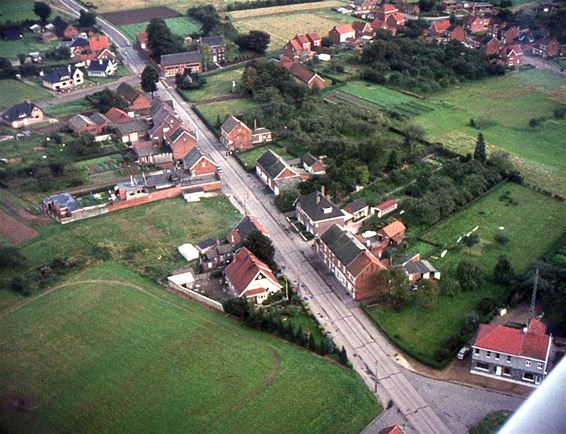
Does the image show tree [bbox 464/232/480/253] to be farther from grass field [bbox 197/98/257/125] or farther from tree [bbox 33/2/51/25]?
tree [bbox 33/2/51/25]

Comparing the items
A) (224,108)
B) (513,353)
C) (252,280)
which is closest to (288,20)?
(224,108)

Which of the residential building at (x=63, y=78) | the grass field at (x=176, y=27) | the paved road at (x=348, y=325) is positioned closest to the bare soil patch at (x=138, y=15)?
the grass field at (x=176, y=27)

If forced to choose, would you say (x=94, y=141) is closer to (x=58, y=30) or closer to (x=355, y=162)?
(x=355, y=162)

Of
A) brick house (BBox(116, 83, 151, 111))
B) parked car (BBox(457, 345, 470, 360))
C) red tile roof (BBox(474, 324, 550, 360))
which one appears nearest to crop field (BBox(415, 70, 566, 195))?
red tile roof (BBox(474, 324, 550, 360))

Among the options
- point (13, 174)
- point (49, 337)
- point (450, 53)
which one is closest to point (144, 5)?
point (450, 53)

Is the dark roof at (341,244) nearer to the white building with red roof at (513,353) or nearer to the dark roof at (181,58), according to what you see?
the white building with red roof at (513,353)

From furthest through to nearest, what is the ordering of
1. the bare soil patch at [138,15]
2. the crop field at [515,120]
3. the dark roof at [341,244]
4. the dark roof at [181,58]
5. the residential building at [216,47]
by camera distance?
the bare soil patch at [138,15], the residential building at [216,47], the dark roof at [181,58], the crop field at [515,120], the dark roof at [341,244]
